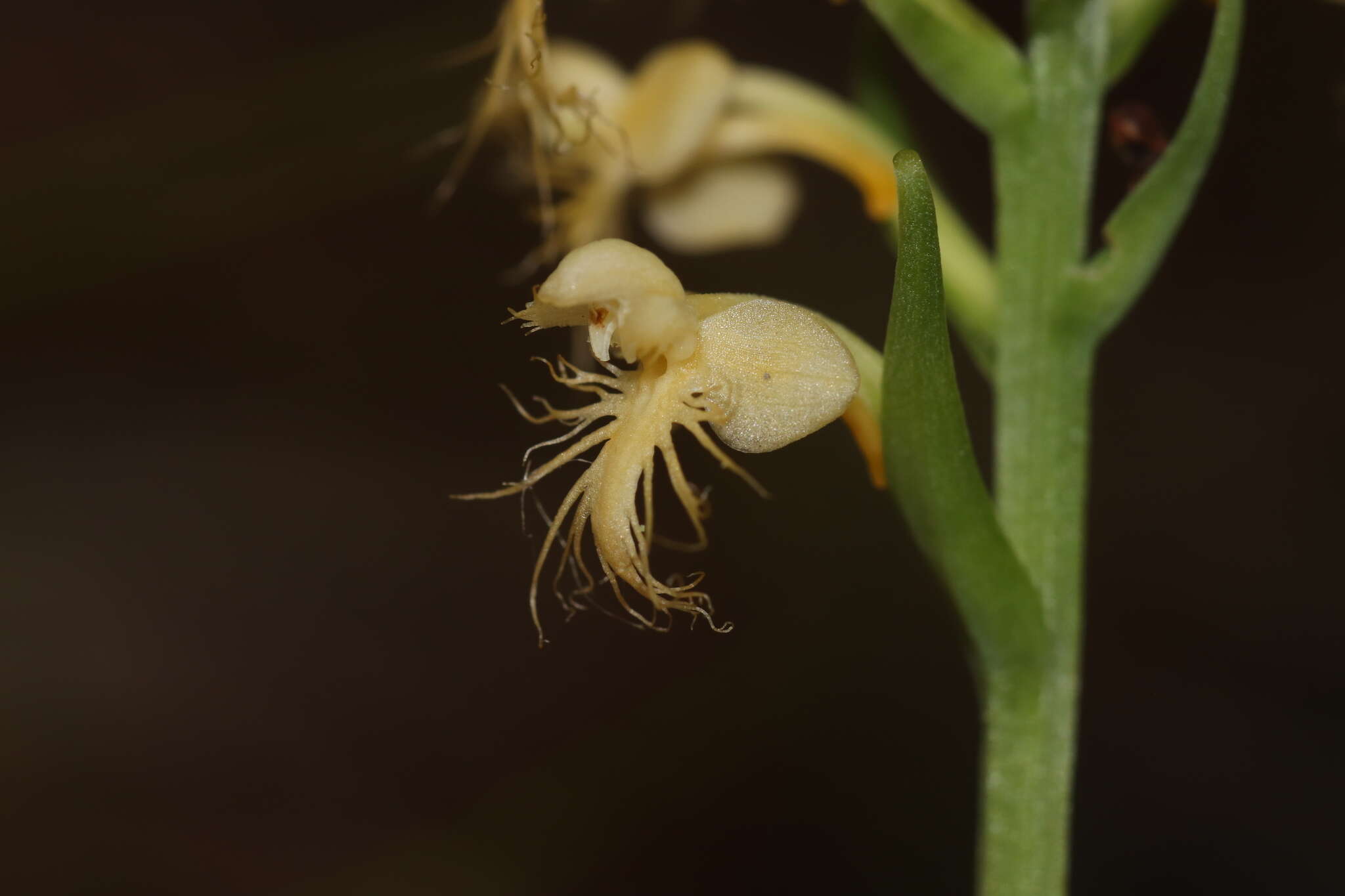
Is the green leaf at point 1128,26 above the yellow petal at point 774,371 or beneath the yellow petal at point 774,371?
above

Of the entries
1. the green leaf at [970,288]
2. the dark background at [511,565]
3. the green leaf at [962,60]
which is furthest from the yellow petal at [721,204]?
the dark background at [511,565]

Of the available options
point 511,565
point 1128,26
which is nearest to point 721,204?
point 1128,26

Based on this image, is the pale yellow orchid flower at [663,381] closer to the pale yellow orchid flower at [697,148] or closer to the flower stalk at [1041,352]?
the flower stalk at [1041,352]

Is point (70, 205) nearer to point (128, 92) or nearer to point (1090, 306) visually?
point (128, 92)

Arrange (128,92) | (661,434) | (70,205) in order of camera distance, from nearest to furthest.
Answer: (661,434)
(70,205)
(128,92)

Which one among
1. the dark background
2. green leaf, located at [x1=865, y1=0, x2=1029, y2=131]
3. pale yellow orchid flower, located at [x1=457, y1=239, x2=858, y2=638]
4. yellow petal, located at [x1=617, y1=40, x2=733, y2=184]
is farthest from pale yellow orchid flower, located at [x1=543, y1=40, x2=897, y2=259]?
the dark background

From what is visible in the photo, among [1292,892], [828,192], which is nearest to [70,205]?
[828,192]
